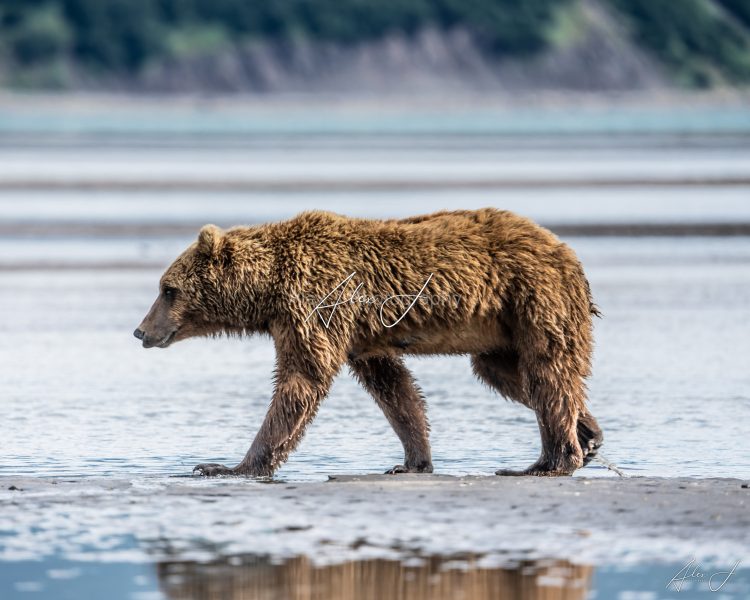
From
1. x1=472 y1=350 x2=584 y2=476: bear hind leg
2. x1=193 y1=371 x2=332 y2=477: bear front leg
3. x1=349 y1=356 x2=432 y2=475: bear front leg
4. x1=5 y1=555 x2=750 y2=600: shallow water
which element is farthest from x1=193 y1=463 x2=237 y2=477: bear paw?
x1=5 y1=555 x2=750 y2=600: shallow water

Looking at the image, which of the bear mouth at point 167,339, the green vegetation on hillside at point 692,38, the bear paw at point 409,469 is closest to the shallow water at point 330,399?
the bear paw at point 409,469

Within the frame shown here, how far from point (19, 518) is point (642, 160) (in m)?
40.1

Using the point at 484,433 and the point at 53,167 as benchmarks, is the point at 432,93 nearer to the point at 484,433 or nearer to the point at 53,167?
the point at 53,167

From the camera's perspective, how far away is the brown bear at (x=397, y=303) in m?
7.58

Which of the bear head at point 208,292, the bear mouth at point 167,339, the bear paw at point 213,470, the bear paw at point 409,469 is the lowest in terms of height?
the bear paw at point 409,469

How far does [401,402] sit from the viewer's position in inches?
316

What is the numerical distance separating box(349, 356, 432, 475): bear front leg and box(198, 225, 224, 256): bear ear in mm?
835

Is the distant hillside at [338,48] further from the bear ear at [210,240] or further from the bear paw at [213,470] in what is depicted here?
the bear paw at [213,470]

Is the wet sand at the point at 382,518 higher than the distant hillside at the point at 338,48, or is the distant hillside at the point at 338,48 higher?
the distant hillside at the point at 338,48

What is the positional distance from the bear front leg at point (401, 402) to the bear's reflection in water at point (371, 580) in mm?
1995

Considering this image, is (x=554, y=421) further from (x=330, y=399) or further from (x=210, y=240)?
(x=330, y=399)

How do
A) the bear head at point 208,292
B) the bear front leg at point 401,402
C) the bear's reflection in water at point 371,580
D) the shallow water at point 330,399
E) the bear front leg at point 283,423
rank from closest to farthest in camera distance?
the bear's reflection in water at point 371,580 < the bear front leg at point 283,423 < the bear head at point 208,292 < the bear front leg at point 401,402 < the shallow water at point 330,399

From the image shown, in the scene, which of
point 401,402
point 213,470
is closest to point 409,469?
point 401,402

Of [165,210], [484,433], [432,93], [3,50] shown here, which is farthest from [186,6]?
[484,433]
